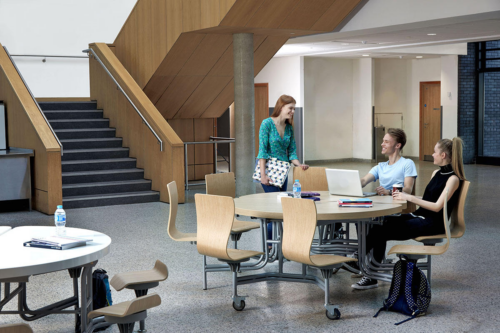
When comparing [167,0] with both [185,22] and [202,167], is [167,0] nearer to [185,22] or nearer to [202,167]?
[185,22]

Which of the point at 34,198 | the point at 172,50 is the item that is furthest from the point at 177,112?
the point at 34,198

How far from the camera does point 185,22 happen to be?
9398mm

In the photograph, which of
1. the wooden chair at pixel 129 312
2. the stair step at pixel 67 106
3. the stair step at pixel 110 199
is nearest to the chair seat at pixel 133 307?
the wooden chair at pixel 129 312

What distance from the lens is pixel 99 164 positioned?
34.1 ft

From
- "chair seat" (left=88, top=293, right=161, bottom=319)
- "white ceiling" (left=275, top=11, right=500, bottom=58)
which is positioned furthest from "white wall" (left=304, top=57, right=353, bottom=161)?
"chair seat" (left=88, top=293, right=161, bottom=319)

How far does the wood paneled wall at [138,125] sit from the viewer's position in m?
9.55

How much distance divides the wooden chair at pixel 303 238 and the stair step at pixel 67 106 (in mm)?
8430

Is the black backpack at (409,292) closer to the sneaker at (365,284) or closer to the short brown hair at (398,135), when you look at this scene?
the sneaker at (365,284)

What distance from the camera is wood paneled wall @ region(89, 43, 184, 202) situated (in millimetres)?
9555

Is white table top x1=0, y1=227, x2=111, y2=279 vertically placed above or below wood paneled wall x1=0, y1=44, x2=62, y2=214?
below

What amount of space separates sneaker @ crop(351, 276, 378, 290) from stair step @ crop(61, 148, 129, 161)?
6.77 m

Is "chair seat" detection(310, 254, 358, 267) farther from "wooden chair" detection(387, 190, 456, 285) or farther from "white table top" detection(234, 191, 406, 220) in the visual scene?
"wooden chair" detection(387, 190, 456, 285)

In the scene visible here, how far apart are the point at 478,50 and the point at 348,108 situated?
11.9ft

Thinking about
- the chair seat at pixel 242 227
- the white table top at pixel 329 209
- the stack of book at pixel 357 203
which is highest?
the stack of book at pixel 357 203
